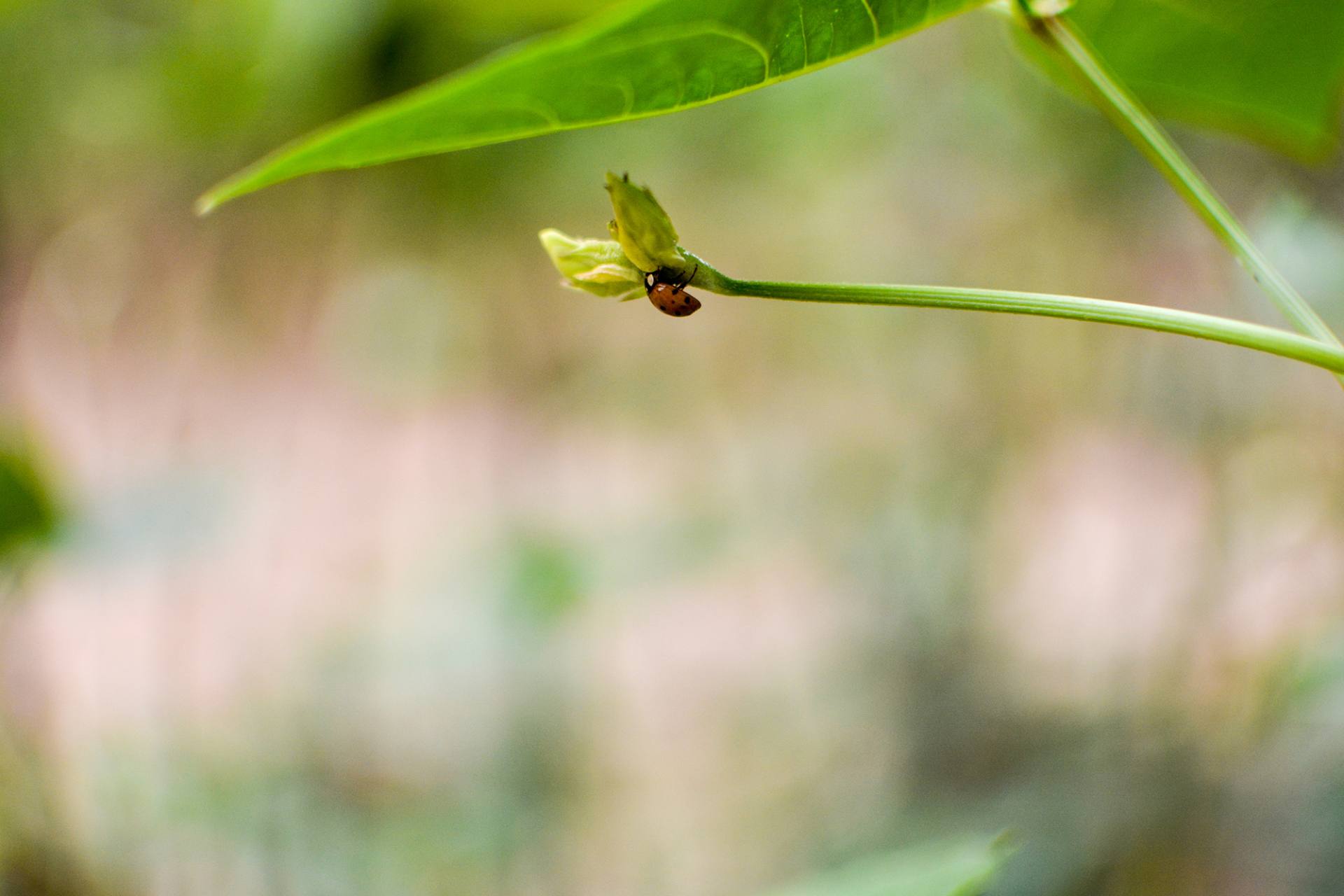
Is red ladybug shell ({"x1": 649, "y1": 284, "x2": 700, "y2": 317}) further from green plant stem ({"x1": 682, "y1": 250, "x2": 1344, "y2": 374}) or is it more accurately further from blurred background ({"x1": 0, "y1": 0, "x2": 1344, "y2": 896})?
blurred background ({"x1": 0, "y1": 0, "x2": 1344, "y2": 896})

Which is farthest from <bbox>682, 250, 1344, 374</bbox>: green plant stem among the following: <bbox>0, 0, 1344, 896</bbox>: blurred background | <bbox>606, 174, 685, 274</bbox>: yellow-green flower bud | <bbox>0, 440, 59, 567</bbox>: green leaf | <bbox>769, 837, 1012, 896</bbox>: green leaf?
<bbox>0, 440, 59, 567</bbox>: green leaf

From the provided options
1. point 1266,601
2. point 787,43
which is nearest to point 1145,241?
point 1266,601

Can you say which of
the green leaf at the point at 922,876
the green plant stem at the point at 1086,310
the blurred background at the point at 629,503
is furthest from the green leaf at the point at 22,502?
the green plant stem at the point at 1086,310

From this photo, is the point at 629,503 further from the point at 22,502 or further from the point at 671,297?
the point at 671,297

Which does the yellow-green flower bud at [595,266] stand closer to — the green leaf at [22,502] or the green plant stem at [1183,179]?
the green plant stem at [1183,179]

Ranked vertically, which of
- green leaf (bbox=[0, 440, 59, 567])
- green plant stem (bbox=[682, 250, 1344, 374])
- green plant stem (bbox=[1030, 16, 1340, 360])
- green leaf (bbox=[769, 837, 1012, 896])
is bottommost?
green leaf (bbox=[769, 837, 1012, 896])
